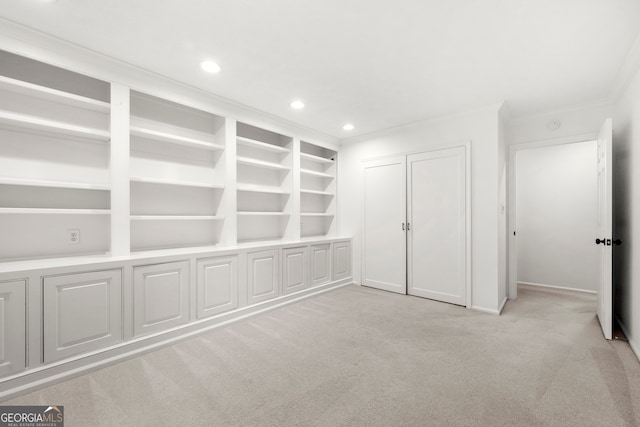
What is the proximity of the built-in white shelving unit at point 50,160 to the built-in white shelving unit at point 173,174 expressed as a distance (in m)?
0.30

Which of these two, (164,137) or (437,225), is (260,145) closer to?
(164,137)

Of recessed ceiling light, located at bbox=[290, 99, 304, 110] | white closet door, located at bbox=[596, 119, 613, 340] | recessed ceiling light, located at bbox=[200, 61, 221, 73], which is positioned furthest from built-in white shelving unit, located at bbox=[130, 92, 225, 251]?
white closet door, located at bbox=[596, 119, 613, 340]

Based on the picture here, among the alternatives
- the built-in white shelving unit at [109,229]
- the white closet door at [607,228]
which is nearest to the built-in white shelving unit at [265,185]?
the built-in white shelving unit at [109,229]

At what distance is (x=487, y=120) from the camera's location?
11.5ft

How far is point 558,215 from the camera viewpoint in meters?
4.81

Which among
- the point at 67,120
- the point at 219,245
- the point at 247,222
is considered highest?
the point at 67,120

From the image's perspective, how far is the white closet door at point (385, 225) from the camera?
4328 millimetres

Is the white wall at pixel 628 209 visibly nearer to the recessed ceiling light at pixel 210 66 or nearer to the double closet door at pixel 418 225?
the double closet door at pixel 418 225

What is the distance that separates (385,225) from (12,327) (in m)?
4.13

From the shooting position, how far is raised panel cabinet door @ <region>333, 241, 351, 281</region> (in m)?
4.63

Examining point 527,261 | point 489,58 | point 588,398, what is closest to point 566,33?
point 489,58

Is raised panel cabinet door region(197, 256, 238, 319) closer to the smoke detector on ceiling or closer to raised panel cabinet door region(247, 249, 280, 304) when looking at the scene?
raised panel cabinet door region(247, 249, 280, 304)

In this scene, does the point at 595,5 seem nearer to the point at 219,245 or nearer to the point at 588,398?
the point at 588,398

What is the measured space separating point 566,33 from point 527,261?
13.7ft
